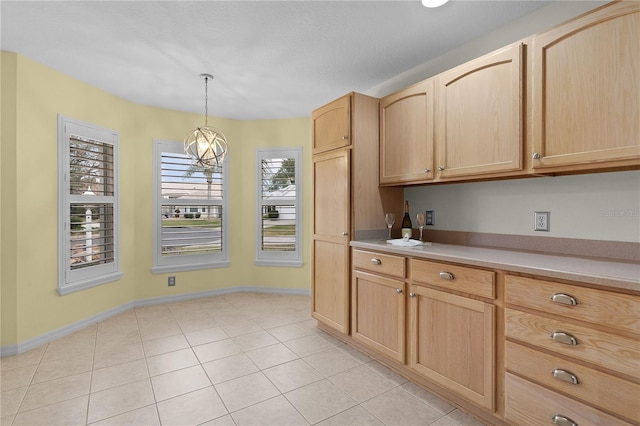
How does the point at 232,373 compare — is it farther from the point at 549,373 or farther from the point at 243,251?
the point at 243,251

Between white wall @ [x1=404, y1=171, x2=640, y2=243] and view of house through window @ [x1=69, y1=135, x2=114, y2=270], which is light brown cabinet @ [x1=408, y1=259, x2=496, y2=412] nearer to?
white wall @ [x1=404, y1=171, x2=640, y2=243]

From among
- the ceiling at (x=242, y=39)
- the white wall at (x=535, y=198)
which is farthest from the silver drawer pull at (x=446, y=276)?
the ceiling at (x=242, y=39)

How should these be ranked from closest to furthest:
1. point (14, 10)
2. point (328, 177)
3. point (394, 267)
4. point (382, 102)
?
point (14, 10) → point (394, 267) → point (382, 102) → point (328, 177)

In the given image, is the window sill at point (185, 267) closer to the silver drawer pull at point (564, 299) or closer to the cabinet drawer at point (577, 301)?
the cabinet drawer at point (577, 301)

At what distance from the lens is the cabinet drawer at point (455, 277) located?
1751mm

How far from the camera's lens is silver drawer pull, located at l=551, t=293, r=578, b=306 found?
1408mm

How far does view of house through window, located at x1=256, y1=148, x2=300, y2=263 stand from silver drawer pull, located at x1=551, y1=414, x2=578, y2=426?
3393 millimetres

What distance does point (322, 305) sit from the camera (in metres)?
3.12

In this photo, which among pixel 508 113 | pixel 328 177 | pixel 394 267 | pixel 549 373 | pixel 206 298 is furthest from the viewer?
pixel 206 298

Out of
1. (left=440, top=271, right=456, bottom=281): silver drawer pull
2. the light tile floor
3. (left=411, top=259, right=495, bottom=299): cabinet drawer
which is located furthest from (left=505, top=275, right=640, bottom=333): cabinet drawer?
the light tile floor

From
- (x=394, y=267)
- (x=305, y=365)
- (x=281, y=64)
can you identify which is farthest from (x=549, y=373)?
A: (x=281, y=64)

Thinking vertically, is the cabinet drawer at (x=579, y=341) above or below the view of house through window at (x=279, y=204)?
below

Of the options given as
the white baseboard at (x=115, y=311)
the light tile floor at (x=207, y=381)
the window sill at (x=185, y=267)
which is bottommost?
the light tile floor at (x=207, y=381)

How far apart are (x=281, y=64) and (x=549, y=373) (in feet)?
9.51
